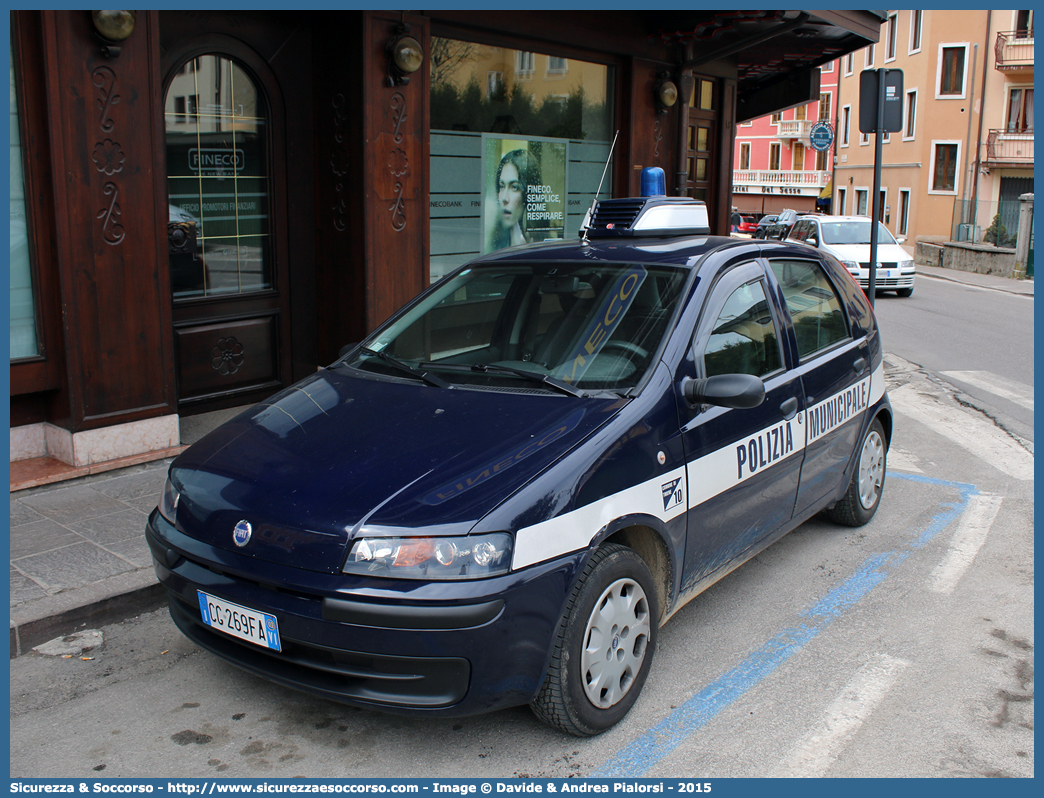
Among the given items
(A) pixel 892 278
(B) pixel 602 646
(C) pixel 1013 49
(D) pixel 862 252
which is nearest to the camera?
(B) pixel 602 646

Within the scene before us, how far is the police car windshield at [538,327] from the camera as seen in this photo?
3748mm

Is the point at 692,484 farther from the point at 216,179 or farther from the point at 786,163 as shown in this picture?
the point at 786,163

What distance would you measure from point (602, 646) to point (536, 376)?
1.10m

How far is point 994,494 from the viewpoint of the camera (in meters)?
6.25

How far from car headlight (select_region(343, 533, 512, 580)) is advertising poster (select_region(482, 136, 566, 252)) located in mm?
6441

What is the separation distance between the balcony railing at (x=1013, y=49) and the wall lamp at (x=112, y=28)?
122 ft

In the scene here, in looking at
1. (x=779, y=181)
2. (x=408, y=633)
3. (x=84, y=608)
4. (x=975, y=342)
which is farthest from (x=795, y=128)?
(x=408, y=633)

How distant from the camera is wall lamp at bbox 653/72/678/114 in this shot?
1020 cm

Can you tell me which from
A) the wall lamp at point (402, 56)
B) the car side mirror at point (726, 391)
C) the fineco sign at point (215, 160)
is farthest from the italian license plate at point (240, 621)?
the wall lamp at point (402, 56)

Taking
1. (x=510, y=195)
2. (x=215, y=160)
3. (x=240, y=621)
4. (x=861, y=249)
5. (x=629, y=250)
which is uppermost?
(x=215, y=160)

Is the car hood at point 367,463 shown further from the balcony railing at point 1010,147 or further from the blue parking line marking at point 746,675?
the balcony railing at point 1010,147

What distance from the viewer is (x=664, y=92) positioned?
33.5 ft

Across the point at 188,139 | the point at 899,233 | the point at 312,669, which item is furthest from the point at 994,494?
the point at 899,233

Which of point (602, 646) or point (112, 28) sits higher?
point (112, 28)
